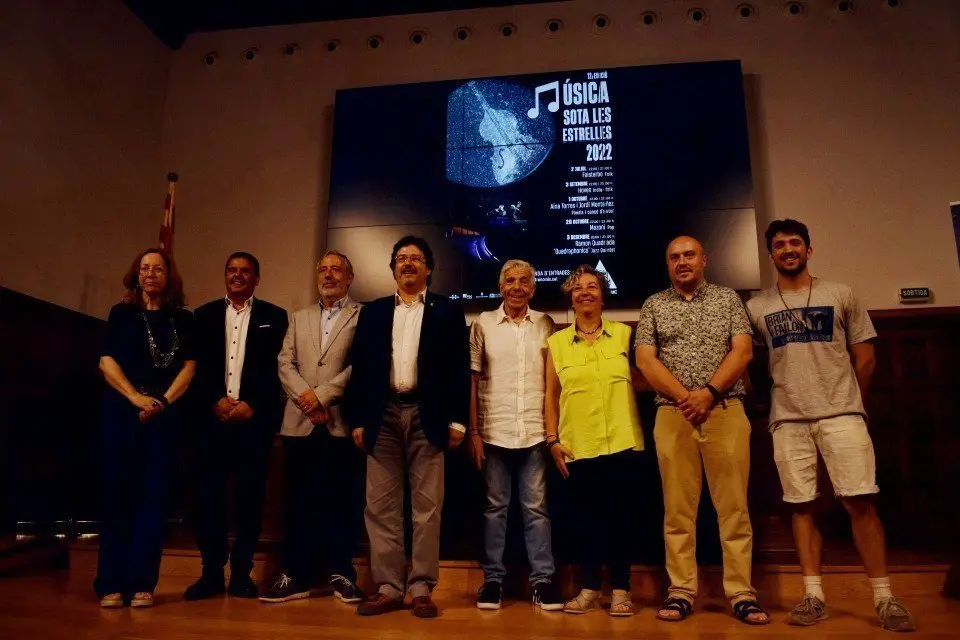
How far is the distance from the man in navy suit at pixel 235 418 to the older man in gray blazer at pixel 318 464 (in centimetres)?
10

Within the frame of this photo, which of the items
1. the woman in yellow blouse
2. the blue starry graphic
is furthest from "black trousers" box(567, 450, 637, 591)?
the blue starry graphic

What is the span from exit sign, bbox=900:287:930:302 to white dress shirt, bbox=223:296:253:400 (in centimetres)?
402

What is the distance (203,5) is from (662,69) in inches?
141

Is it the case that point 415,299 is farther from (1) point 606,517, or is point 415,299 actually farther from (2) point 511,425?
(1) point 606,517

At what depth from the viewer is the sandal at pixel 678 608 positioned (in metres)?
2.61

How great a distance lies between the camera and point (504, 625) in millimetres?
2539

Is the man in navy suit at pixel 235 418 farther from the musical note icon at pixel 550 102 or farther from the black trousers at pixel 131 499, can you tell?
the musical note icon at pixel 550 102

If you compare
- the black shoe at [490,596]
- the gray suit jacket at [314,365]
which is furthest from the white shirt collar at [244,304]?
the black shoe at [490,596]

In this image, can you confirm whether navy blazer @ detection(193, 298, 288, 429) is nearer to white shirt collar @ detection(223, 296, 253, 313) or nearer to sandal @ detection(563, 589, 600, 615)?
white shirt collar @ detection(223, 296, 253, 313)

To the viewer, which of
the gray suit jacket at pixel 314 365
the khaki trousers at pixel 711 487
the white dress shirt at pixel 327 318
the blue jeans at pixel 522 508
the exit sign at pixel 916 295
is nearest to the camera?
the khaki trousers at pixel 711 487

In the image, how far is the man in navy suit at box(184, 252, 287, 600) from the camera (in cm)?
302

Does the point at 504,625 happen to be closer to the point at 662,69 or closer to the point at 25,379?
the point at 25,379

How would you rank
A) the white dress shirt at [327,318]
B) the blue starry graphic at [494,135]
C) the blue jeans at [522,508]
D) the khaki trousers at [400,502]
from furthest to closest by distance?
the blue starry graphic at [494,135] < the white dress shirt at [327,318] < the blue jeans at [522,508] < the khaki trousers at [400,502]

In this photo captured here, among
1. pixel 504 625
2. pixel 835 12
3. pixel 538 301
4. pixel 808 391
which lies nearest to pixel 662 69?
pixel 835 12
